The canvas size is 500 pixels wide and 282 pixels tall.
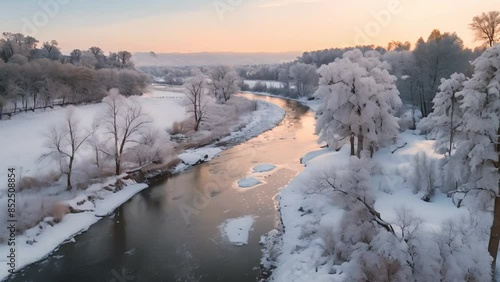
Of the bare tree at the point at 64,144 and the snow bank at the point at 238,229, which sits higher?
the bare tree at the point at 64,144

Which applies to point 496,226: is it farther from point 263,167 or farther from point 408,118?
point 408,118

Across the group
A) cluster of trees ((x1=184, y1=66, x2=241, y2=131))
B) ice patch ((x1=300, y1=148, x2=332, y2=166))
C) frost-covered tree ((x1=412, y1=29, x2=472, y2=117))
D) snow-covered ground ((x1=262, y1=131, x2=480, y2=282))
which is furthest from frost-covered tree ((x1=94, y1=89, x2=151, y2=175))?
frost-covered tree ((x1=412, y1=29, x2=472, y2=117))

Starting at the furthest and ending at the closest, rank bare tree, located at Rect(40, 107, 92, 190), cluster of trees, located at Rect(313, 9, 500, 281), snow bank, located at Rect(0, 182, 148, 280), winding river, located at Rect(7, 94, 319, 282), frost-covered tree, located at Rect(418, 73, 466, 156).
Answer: bare tree, located at Rect(40, 107, 92, 190), frost-covered tree, located at Rect(418, 73, 466, 156), snow bank, located at Rect(0, 182, 148, 280), winding river, located at Rect(7, 94, 319, 282), cluster of trees, located at Rect(313, 9, 500, 281)

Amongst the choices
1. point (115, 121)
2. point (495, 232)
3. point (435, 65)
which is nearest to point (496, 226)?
point (495, 232)

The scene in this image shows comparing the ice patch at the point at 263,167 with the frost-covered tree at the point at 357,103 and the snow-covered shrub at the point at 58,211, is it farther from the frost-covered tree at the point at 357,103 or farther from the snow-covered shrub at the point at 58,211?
the snow-covered shrub at the point at 58,211

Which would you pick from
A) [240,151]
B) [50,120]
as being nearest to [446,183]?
[240,151]

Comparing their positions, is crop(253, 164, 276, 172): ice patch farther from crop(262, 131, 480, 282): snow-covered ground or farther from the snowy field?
the snowy field

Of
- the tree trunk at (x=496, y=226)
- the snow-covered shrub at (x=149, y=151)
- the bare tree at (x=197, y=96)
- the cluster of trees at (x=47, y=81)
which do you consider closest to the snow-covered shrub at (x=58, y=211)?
the snow-covered shrub at (x=149, y=151)
